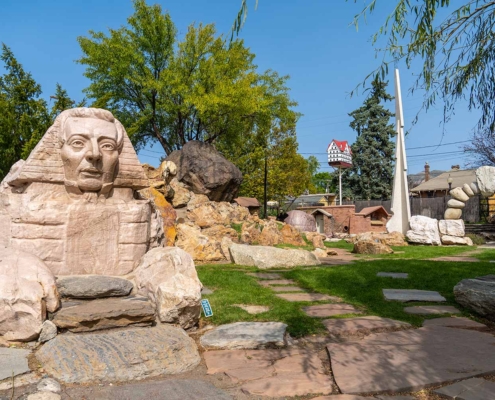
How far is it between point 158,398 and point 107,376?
0.51 m

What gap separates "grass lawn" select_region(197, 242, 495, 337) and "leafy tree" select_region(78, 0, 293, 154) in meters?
15.5

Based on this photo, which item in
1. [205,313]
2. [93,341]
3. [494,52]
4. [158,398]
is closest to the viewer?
[158,398]

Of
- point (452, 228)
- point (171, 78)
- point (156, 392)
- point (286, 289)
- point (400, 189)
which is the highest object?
point (171, 78)

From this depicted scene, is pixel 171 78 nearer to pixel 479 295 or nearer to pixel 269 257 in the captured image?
pixel 269 257

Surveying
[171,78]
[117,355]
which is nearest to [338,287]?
[117,355]

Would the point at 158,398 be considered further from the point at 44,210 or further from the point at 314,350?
the point at 44,210

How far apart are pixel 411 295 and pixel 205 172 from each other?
1240cm

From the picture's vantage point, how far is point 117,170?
4.98 m

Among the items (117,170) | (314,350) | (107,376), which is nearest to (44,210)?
(117,170)

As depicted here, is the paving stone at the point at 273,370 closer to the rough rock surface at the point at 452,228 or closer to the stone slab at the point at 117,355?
the stone slab at the point at 117,355

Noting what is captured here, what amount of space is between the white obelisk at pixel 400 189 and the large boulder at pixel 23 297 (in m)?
16.2

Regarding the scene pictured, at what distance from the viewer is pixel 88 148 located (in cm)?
459

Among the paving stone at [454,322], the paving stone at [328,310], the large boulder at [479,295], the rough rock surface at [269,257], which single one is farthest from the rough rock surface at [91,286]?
the rough rock surface at [269,257]

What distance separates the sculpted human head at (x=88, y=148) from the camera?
15.1ft
